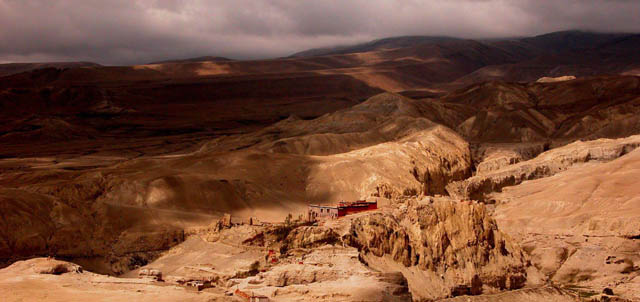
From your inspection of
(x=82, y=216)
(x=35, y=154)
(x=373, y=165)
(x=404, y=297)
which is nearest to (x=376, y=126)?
(x=373, y=165)

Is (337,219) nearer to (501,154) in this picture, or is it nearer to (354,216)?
(354,216)

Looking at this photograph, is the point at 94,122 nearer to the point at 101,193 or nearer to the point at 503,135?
the point at 503,135

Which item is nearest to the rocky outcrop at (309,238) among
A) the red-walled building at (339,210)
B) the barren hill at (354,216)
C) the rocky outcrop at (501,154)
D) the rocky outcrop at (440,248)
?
the barren hill at (354,216)

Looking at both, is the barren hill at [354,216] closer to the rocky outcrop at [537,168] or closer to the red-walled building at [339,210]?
the rocky outcrop at [537,168]

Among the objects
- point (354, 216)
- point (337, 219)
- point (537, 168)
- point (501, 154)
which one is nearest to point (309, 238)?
point (337, 219)

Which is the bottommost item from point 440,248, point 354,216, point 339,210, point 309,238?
point 440,248

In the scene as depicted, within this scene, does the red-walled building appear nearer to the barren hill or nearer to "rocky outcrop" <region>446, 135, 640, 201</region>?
the barren hill
